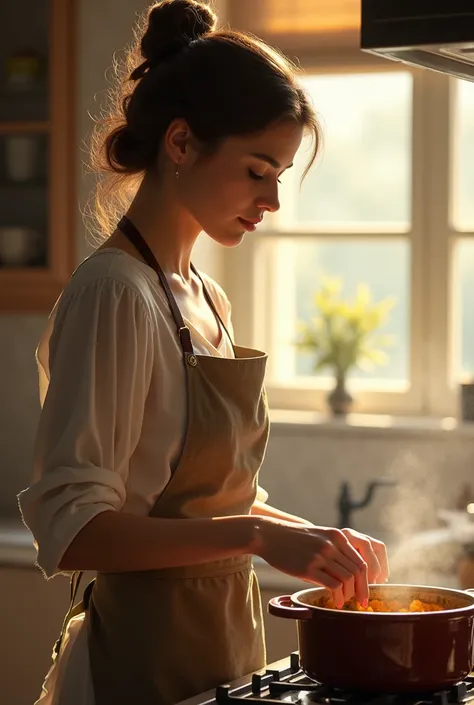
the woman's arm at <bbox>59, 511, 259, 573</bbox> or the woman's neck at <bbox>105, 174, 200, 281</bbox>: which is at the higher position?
the woman's neck at <bbox>105, 174, 200, 281</bbox>

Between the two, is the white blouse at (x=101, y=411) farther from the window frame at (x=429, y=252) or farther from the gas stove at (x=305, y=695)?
the window frame at (x=429, y=252)

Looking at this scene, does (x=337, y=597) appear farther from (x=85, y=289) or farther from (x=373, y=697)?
(x=85, y=289)

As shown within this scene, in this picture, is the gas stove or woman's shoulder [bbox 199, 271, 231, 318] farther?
woman's shoulder [bbox 199, 271, 231, 318]

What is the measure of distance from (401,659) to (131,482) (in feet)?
1.39

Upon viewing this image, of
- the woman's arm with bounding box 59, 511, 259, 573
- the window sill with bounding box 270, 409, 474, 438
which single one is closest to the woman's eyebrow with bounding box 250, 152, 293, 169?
the woman's arm with bounding box 59, 511, 259, 573

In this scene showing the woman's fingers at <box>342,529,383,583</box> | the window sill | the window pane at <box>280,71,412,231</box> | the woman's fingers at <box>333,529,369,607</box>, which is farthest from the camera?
the window pane at <box>280,71,412,231</box>

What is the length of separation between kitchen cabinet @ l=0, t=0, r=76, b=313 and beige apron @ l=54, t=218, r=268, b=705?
6.94 ft

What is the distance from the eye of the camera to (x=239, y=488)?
174 centimetres

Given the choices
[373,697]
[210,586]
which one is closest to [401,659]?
[373,697]

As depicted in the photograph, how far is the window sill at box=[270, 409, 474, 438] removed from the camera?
3.57 metres

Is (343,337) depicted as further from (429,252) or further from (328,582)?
(328,582)

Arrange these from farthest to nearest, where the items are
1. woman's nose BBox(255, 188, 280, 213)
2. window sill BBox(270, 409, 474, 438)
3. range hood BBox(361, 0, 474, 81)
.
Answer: window sill BBox(270, 409, 474, 438)
woman's nose BBox(255, 188, 280, 213)
range hood BBox(361, 0, 474, 81)

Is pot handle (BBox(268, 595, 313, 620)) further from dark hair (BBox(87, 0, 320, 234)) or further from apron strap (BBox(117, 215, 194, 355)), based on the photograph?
dark hair (BBox(87, 0, 320, 234))

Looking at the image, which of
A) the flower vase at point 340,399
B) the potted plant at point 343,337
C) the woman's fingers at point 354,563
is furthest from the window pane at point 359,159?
the woman's fingers at point 354,563
